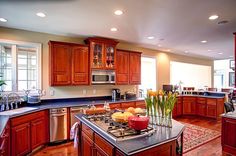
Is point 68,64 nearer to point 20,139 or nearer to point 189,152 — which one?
point 20,139

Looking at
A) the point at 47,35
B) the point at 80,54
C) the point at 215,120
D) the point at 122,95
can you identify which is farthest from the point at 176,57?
the point at 47,35

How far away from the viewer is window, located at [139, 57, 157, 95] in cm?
644

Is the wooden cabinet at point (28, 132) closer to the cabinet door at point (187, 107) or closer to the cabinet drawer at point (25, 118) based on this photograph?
the cabinet drawer at point (25, 118)

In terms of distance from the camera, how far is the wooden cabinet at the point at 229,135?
3148 mm

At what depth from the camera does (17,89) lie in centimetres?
386

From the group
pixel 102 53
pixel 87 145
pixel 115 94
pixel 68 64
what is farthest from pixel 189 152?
pixel 68 64

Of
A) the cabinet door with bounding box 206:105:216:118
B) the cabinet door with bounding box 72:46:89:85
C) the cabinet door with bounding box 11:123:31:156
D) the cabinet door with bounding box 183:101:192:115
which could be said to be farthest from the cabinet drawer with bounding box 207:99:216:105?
the cabinet door with bounding box 11:123:31:156

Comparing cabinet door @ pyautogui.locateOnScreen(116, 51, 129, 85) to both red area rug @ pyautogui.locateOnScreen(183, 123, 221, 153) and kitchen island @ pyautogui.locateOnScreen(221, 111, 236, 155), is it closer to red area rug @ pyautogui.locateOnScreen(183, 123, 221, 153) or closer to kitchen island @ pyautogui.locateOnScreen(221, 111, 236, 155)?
red area rug @ pyautogui.locateOnScreen(183, 123, 221, 153)

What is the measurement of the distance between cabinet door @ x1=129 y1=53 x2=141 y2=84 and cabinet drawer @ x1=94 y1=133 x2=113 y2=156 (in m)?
3.37

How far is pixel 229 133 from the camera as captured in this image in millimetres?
3221

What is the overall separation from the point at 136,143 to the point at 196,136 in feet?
11.6

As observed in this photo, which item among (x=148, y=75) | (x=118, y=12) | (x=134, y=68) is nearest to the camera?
(x=118, y=12)

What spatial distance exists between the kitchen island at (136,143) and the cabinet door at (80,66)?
2296 mm

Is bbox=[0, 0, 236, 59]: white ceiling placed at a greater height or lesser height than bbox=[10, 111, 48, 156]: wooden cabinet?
greater
